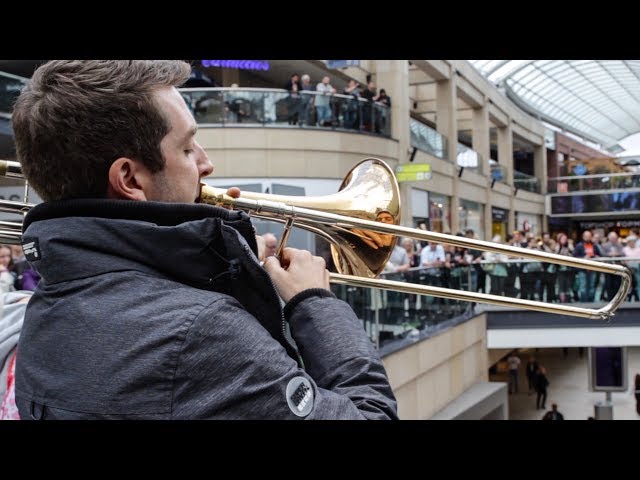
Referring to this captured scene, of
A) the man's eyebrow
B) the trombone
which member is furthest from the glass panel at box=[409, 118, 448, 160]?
the man's eyebrow

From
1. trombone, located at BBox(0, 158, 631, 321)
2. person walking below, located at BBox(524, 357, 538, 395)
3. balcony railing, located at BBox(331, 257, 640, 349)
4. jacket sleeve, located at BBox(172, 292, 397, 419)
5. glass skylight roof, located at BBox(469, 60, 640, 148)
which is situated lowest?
person walking below, located at BBox(524, 357, 538, 395)

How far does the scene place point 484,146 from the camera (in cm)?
2511

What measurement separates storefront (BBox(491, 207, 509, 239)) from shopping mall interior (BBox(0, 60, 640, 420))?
0.17 m

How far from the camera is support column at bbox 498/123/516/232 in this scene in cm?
2852

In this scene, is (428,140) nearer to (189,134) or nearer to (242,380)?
(189,134)

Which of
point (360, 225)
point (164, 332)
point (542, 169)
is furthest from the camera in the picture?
point (542, 169)

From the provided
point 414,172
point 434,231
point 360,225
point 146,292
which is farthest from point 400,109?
point 146,292

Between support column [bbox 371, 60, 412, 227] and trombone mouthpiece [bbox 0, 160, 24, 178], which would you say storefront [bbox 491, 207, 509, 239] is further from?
trombone mouthpiece [bbox 0, 160, 24, 178]

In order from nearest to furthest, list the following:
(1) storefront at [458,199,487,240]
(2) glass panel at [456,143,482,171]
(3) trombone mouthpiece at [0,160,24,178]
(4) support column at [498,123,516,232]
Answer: (3) trombone mouthpiece at [0,160,24,178], (1) storefront at [458,199,487,240], (2) glass panel at [456,143,482,171], (4) support column at [498,123,516,232]

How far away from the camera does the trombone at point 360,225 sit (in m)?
1.76

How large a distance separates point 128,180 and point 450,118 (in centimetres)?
2121
